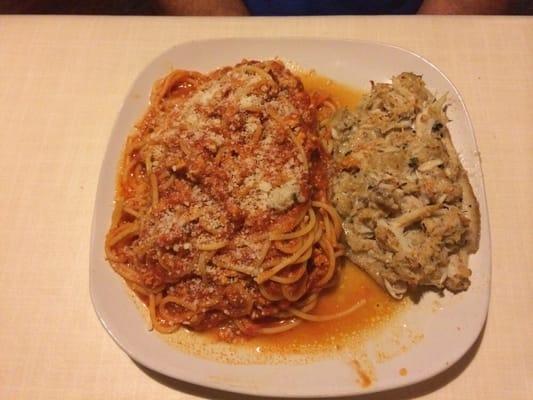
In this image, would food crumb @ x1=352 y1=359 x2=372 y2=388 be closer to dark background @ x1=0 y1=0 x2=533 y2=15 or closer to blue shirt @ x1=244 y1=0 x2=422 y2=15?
blue shirt @ x1=244 y1=0 x2=422 y2=15

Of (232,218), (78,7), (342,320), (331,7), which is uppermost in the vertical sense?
(331,7)

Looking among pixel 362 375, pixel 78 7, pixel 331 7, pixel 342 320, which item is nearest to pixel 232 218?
pixel 342 320

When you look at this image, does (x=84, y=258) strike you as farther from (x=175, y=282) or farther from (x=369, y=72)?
(x=369, y=72)

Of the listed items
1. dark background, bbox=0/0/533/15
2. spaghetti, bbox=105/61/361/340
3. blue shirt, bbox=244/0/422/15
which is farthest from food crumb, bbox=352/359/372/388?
dark background, bbox=0/0/533/15

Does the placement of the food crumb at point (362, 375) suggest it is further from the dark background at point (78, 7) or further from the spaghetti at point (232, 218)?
the dark background at point (78, 7)

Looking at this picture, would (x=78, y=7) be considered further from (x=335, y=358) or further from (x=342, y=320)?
(x=335, y=358)

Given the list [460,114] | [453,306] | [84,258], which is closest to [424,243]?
[453,306]

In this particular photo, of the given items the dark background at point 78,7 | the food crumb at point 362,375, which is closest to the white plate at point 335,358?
the food crumb at point 362,375

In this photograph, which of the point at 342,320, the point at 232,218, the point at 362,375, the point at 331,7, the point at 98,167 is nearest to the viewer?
the point at 362,375
